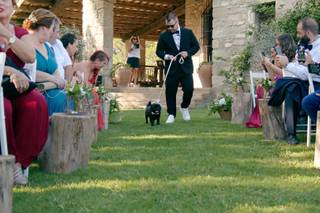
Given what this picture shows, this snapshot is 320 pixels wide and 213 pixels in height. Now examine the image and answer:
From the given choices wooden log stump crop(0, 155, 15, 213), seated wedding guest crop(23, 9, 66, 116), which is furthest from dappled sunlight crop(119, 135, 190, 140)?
wooden log stump crop(0, 155, 15, 213)

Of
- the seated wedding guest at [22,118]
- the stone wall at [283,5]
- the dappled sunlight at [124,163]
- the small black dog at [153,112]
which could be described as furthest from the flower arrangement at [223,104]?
the seated wedding guest at [22,118]

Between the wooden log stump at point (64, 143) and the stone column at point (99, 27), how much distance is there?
356 inches

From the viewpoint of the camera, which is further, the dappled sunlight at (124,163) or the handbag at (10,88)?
the dappled sunlight at (124,163)

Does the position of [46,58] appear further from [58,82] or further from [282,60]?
[282,60]

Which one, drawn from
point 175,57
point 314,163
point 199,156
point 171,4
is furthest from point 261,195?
point 171,4

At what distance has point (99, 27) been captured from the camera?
12969 millimetres

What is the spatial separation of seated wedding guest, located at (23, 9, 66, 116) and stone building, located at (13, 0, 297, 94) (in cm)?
697

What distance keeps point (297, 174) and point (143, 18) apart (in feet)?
49.7

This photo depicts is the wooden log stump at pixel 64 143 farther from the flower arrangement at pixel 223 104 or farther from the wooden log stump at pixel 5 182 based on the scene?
the flower arrangement at pixel 223 104

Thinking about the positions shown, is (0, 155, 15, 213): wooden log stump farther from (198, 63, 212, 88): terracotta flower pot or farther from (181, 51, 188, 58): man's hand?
(198, 63, 212, 88): terracotta flower pot

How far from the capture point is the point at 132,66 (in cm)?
1466

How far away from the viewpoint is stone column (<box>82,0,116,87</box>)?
12.9m

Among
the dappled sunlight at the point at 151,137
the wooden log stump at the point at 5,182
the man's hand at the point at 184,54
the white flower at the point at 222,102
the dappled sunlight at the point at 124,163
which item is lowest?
the dappled sunlight at the point at 124,163

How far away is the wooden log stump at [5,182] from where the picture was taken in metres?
2.31
